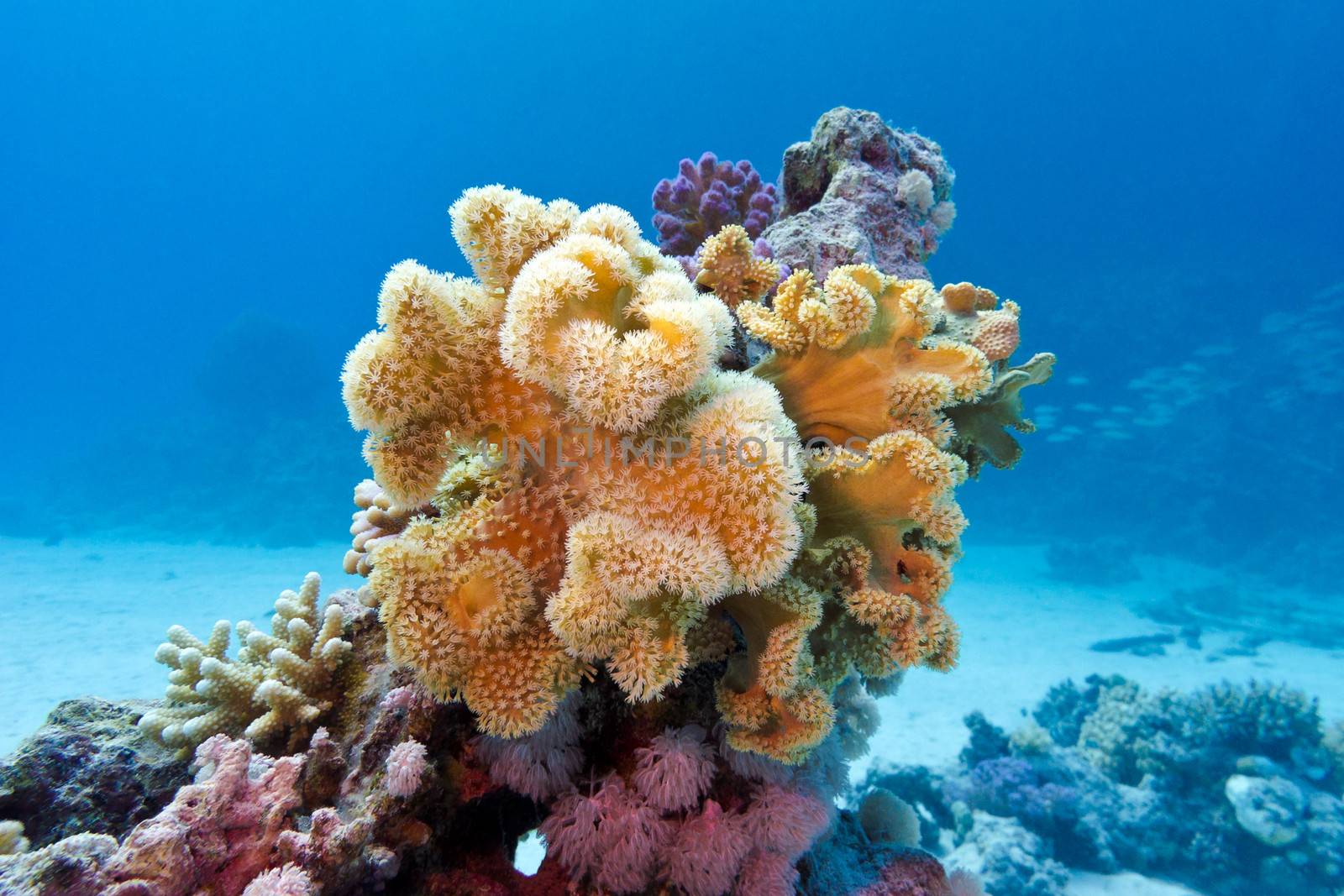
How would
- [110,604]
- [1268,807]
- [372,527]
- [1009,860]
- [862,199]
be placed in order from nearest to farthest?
[372,527], [862,199], [1009,860], [1268,807], [110,604]

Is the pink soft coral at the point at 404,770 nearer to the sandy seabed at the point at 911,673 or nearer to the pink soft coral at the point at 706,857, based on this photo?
the pink soft coral at the point at 706,857

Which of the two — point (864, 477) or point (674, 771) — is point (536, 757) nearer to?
point (674, 771)

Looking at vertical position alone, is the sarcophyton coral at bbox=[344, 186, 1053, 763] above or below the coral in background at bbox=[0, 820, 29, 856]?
above

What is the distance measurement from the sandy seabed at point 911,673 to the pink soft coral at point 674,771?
26.6ft

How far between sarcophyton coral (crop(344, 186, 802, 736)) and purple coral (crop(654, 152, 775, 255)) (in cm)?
296

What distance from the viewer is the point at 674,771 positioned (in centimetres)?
230

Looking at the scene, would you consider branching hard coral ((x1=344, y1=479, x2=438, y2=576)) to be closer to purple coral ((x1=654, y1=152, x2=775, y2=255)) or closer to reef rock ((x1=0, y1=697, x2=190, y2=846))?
reef rock ((x1=0, y1=697, x2=190, y2=846))

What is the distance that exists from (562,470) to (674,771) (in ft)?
4.00

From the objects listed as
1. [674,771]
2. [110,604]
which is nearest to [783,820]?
[674,771]

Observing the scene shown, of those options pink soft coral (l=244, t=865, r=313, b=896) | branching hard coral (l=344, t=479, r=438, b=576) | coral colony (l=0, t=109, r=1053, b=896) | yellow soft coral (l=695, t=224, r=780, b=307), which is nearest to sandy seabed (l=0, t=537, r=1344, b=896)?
branching hard coral (l=344, t=479, r=438, b=576)

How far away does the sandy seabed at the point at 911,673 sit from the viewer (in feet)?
35.8

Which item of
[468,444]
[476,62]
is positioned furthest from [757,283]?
[476,62]

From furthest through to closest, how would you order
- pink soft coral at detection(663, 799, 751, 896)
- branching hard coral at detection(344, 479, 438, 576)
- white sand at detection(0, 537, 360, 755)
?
white sand at detection(0, 537, 360, 755) → branching hard coral at detection(344, 479, 438, 576) → pink soft coral at detection(663, 799, 751, 896)

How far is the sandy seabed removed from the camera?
35.8ft
